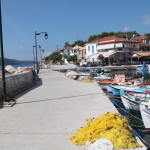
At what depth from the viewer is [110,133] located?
6336mm

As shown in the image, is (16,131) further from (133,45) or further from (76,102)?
(133,45)

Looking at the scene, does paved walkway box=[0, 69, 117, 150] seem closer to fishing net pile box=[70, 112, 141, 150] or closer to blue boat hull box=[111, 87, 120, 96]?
fishing net pile box=[70, 112, 141, 150]

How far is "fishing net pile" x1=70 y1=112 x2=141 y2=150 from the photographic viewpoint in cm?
617

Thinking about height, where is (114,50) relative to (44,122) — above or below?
above

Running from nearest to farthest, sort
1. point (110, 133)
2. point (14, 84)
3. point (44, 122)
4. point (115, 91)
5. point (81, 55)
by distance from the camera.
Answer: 1. point (110, 133)
2. point (44, 122)
3. point (14, 84)
4. point (115, 91)
5. point (81, 55)

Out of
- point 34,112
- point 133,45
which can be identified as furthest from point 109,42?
point 34,112

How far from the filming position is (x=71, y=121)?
29.7 feet

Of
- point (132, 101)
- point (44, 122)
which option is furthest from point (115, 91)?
point (44, 122)

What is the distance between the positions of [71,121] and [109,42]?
7913 centimetres

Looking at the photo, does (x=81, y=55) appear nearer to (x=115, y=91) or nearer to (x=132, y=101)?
(x=115, y=91)

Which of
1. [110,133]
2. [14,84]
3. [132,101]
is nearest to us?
[110,133]

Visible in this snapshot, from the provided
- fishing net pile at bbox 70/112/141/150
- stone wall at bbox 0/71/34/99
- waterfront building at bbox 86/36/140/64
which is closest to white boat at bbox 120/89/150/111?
stone wall at bbox 0/71/34/99

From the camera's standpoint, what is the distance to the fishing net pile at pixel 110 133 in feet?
20.2

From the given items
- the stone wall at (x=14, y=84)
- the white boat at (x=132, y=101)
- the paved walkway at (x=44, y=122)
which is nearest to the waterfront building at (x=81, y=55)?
the stone wall at (x=14, y=84)
